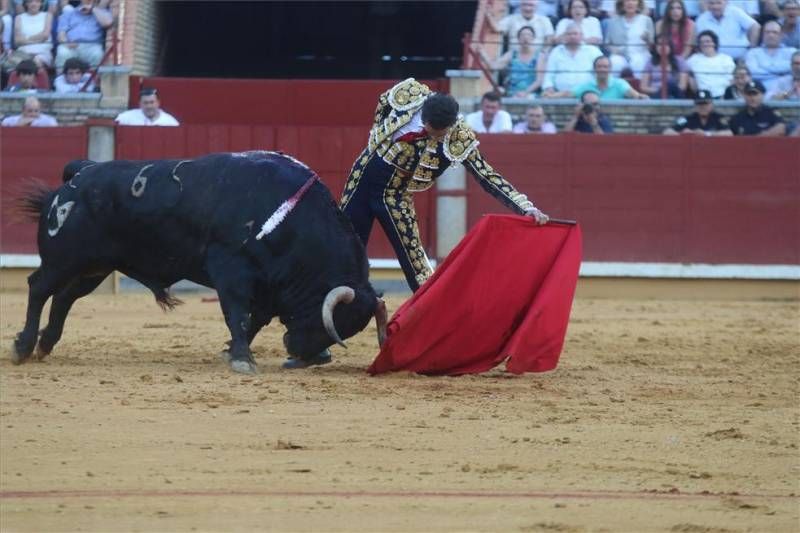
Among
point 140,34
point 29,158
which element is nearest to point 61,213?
point 29,158

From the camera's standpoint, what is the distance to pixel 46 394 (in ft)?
19.5

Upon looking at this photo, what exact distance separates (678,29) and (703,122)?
0.79 metres

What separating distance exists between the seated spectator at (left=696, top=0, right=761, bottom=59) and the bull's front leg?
6433 millimetres

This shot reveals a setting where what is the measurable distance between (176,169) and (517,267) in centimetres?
155

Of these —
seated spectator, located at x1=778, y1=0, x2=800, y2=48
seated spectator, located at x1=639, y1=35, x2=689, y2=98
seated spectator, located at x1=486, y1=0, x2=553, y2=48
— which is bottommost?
seated spectator, located at x1=639, y1=35, x2=689, y2=98

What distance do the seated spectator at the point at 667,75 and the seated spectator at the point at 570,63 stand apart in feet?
1.47

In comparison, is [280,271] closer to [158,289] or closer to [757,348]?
[158,289]

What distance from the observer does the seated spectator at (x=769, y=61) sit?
39.1ft

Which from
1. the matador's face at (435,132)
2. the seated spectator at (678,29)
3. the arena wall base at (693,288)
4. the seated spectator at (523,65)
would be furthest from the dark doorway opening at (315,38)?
the matador's face at (435,132)

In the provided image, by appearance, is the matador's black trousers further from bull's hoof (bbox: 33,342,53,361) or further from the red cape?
bull's hoof (bbox: 33,342,53,361)

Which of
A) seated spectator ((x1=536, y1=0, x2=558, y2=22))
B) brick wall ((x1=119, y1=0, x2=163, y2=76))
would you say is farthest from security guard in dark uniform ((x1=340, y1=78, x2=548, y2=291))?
brick wall ((x1=119, y1=0, x2=163, y2=76))

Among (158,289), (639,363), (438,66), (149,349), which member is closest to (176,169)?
(158,289)

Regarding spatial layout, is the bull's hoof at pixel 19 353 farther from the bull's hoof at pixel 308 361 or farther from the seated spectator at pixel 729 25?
the seated spectator at pixel 729 25

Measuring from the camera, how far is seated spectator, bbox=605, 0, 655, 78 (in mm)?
11992
